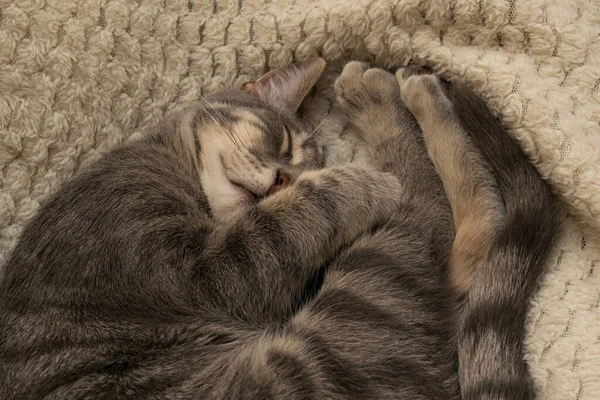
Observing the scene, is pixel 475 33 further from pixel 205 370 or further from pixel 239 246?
pixel 205 370

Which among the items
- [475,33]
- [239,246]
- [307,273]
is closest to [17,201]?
[239,246]

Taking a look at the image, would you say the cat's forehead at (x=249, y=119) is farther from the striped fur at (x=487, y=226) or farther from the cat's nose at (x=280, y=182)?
the striped fur at (x=487, y=226)

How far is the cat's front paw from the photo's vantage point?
1.65 meters

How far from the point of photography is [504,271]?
4.38ft

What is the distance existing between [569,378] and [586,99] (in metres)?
0.67

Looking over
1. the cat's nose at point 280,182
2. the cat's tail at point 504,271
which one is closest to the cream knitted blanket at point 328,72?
the cat's tail at point 504,271

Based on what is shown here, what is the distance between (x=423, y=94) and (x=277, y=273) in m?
0.62

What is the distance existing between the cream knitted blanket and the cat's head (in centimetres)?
9

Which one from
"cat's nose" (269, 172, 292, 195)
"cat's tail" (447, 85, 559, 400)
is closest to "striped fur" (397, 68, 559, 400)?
"cat's tail" (447, 85, 559, 400)

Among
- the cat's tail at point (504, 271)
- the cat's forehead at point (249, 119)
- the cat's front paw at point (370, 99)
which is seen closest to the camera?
the cat's tail at point (504, 271)

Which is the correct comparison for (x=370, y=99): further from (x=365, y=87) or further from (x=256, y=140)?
(x=256, y=140)

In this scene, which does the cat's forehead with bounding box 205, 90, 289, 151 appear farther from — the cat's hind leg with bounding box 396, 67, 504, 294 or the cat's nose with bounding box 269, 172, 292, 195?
the cat's hind leg with bounding box 396, 67, 504, 294

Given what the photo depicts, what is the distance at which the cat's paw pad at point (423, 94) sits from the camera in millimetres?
1572

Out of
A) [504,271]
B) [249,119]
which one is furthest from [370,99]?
[504,271]
